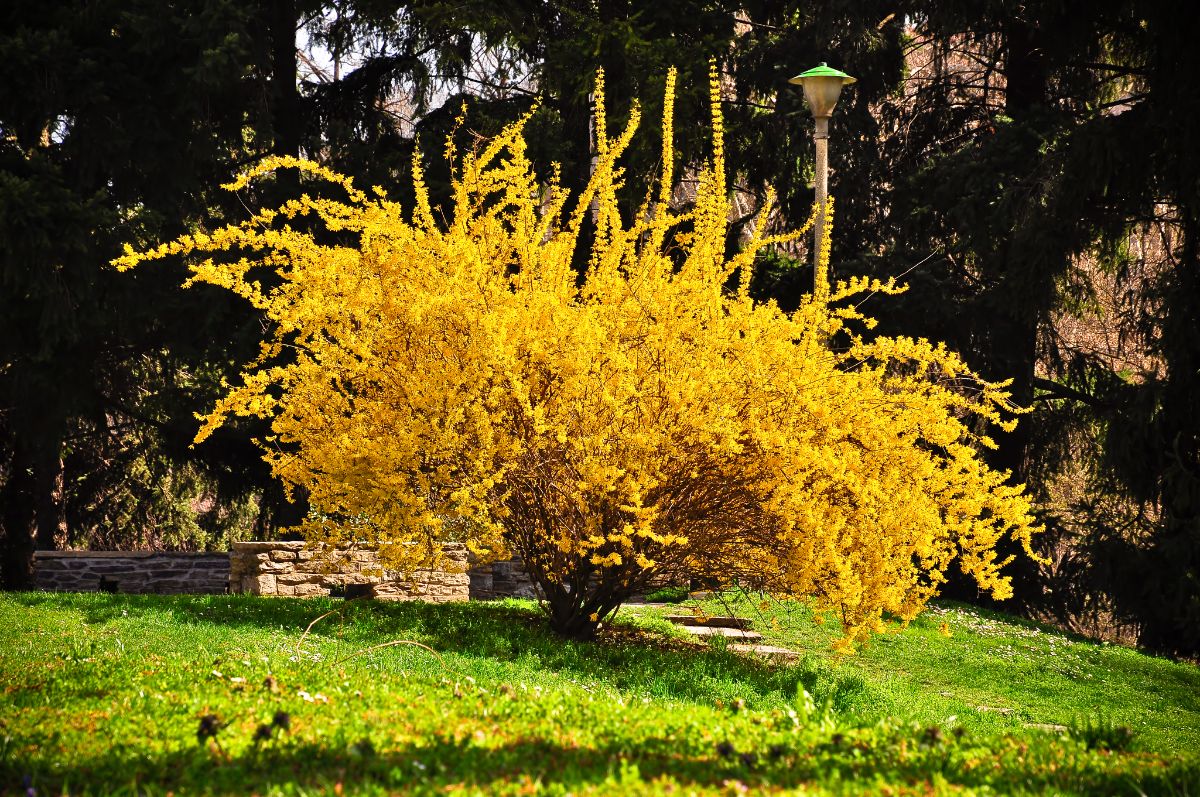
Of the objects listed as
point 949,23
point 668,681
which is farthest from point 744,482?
point 949,23

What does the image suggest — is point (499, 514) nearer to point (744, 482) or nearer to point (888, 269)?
point (744, 482)

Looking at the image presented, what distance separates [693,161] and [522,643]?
33.2ft

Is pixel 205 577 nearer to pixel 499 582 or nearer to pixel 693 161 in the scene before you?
pixel 499 582

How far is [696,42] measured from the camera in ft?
51.2

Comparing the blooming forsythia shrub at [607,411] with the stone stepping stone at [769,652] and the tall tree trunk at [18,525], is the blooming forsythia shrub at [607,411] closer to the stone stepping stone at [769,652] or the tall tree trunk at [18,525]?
the stone stepping stone at [769,652]

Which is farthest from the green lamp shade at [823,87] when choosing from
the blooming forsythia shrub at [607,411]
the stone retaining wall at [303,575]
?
the stone retaining wall at [303,575]

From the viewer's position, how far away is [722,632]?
1084 cm

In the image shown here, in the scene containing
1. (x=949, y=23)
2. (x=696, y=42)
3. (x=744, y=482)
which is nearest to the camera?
(x=744, y=482)

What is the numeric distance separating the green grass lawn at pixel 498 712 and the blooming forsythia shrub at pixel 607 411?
76cm

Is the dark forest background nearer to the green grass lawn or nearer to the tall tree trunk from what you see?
the tall tree trunk

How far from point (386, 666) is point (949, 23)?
1060 centimetres

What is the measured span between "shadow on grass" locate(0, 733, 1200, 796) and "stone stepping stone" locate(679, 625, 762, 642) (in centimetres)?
607

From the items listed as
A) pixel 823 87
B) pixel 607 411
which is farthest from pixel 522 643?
pixel 823 87

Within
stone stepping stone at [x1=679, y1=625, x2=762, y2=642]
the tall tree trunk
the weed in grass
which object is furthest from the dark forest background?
the weed in grass
